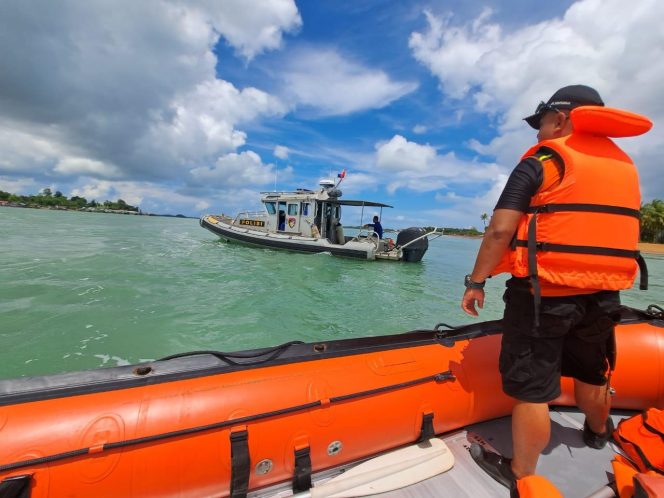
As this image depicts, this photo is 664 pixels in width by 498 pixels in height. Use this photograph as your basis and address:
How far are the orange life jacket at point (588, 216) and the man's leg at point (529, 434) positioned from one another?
1.71 ft

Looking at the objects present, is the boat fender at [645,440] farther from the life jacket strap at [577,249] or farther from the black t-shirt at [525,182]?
the black t-shirt at [525,182]

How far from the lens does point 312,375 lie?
1611 millimetres

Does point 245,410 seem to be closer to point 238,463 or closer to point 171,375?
point 238,463

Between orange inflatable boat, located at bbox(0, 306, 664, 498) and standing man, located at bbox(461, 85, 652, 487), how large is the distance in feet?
1.67

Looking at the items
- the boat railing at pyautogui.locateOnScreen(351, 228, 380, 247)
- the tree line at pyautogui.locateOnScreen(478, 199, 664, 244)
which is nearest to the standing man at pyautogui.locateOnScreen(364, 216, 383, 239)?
the boat railing at pyautogui.locateOnScreen(351, 228, 380, 247)

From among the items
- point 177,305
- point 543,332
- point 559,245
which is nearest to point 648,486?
point 543,332

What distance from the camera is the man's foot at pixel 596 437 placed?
1776 millimetres

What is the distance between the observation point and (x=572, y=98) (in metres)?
1.38

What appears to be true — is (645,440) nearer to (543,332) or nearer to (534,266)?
(543,332)

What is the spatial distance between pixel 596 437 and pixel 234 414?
194cm

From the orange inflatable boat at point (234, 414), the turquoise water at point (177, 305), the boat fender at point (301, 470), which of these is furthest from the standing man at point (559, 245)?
the turquoise water at point (177, 305)

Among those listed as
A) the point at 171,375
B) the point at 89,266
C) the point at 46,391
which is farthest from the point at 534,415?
the point at 89,266

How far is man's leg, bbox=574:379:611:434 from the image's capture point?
163cm

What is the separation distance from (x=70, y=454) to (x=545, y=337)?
1.86 m
